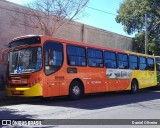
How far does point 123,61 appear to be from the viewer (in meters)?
21.2

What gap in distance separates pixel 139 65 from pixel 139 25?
15.6m

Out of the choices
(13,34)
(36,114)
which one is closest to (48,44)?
(36,114)

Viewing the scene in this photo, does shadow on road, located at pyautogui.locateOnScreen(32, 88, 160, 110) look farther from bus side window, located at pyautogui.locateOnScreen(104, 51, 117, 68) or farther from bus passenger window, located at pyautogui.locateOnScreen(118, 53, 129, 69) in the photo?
bus passenger window, located at pyautogui.locateOnScreen(118, 53, 129, 69)


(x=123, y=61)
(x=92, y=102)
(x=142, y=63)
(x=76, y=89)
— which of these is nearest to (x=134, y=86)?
(x=142, y=63)

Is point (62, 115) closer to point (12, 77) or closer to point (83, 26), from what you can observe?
point (12, 77)

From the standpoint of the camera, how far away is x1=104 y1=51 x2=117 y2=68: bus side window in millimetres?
19234

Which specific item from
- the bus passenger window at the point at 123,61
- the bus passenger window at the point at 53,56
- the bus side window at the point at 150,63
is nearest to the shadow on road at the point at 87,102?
the bus passenger window at the point at 53,56

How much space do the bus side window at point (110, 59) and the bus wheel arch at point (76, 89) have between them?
2.76 m

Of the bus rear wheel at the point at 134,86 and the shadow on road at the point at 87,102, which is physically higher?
the bus rear wheel at the point at 134,86

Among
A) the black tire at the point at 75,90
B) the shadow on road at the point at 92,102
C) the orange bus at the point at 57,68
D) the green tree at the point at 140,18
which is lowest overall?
the shadow on road at the point at 92,102

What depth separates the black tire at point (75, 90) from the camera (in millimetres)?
16297

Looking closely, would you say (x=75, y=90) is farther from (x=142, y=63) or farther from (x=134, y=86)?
(x=142, y=63)

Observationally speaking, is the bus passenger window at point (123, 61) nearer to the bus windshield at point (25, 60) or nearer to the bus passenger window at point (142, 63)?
the bus passenger window at point (142, 63)

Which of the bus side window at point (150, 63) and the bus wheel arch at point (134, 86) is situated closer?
the bus wheel arch at point (134, 86)
